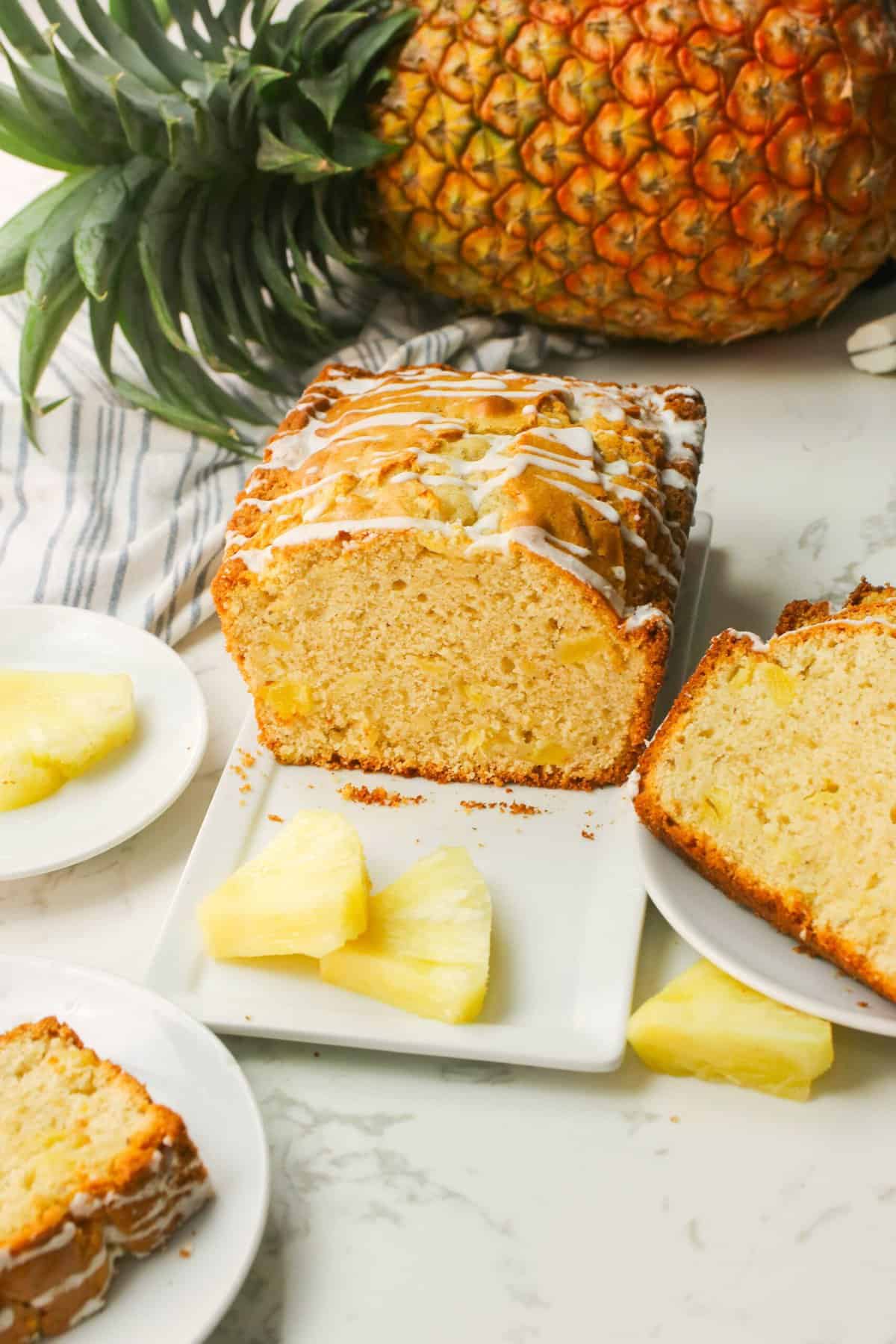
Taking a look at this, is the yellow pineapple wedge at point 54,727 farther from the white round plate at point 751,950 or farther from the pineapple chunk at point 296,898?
the white round plate at point 751,950

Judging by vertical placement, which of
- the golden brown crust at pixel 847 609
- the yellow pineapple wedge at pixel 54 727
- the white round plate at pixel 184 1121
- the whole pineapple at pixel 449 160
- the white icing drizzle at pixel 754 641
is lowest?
the golden brown crust at pixel 847 609

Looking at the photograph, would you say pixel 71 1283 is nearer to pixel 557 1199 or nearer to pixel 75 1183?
pixel 75 1183

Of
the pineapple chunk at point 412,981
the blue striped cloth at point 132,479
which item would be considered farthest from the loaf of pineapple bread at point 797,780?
the blue striped cloth at point 132,479

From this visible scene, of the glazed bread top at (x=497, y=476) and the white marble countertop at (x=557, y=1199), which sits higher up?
the glazed bread top at (x=497, y=476)

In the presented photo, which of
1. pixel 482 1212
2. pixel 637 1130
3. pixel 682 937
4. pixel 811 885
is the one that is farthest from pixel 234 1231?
pixel 811 885

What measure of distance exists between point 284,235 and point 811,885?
91.7 inches

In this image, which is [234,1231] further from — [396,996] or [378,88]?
[378,88]

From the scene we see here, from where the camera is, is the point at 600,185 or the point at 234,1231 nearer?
the point at 234,1231

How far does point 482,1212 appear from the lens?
1.99 meters

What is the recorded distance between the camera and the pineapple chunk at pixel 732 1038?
205 cm

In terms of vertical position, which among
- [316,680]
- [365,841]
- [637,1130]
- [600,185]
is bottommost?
[637,1130]

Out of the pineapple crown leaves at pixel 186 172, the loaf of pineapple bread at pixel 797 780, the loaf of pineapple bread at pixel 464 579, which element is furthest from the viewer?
the pineapple crown leaves at pixel 186 172

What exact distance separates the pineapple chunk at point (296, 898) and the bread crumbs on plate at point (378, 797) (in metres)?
0.35

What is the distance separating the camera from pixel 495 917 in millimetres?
2408
